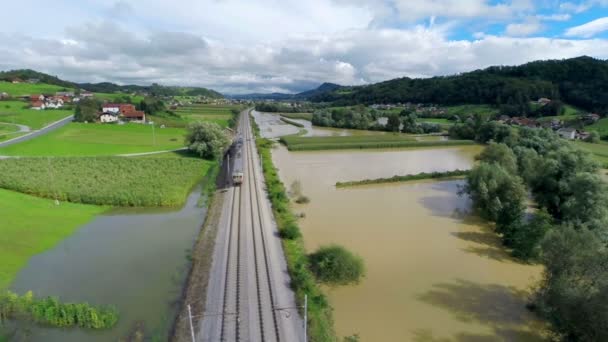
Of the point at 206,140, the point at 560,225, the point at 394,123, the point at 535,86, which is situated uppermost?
the point at 535,86

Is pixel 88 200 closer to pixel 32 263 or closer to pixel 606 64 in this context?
pixel 32 263

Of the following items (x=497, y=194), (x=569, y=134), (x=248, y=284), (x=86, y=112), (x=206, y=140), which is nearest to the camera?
(x=248, y=284)

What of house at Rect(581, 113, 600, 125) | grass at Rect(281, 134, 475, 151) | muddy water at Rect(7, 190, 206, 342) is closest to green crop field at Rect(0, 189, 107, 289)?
muddy water at Rect(7, 190, 206, 342)

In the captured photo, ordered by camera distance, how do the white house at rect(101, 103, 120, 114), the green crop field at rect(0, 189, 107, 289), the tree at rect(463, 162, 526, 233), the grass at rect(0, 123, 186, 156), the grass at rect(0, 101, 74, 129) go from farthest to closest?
the white house at rect(101, 103, 120, 114)
the grass at rect(0, 101, 74, 129)
the grass at rect(0, 123, 186, 156)
the tree at rect(463, 162, 526, 233)
the green crop field at rect(0, 189, 107, 289)

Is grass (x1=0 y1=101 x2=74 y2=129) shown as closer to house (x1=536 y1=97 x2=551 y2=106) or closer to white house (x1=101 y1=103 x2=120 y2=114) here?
white house (x1=101 y1=103 x2=120 y2=114)

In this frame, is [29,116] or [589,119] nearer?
[29,116]

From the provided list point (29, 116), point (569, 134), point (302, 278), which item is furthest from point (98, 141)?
point (569, 134)

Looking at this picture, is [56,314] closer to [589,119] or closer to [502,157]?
[502,157]
